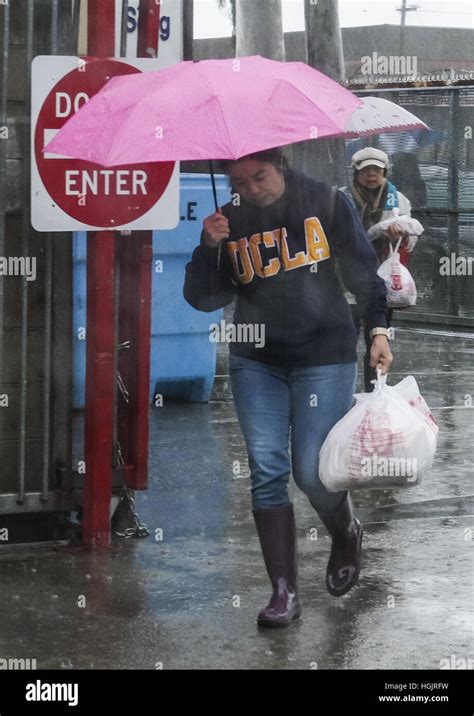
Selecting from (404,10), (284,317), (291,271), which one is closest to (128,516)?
(284,317)

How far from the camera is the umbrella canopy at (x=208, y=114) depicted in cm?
487

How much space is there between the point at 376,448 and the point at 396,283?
425cm

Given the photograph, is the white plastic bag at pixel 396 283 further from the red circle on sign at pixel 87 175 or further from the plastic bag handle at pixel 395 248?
the red circle on sign at pixel 87 175

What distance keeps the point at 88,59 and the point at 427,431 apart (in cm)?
214

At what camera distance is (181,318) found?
1033cm

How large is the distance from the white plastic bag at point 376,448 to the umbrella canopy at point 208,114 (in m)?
1.03

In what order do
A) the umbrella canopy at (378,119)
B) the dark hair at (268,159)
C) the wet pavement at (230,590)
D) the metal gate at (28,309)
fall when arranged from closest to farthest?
the wet pavement at (230,590)
the dark hair at (268,159)
the metal gate at (28,309)
the umbrella canopy at (378,119)

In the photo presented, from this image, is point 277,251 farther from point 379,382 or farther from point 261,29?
point 261,29

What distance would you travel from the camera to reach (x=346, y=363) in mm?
5402

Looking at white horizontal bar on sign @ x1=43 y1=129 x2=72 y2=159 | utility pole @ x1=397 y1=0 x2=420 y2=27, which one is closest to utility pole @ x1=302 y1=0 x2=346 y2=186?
white horizontal bar on sign @ x1=43 y1=129 x2=72 y2=159

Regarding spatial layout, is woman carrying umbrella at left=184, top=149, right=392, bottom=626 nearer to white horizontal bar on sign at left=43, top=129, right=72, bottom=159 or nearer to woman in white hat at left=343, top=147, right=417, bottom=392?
white horizontal bar on sign at left=43, top=129, right=72, bottom=159

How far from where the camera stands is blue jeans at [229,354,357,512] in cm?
534

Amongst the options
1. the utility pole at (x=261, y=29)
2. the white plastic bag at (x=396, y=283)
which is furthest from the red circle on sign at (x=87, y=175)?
the utility pole at (x=261, y=29)

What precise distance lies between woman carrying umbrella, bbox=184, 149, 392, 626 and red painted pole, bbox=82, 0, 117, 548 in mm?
975
